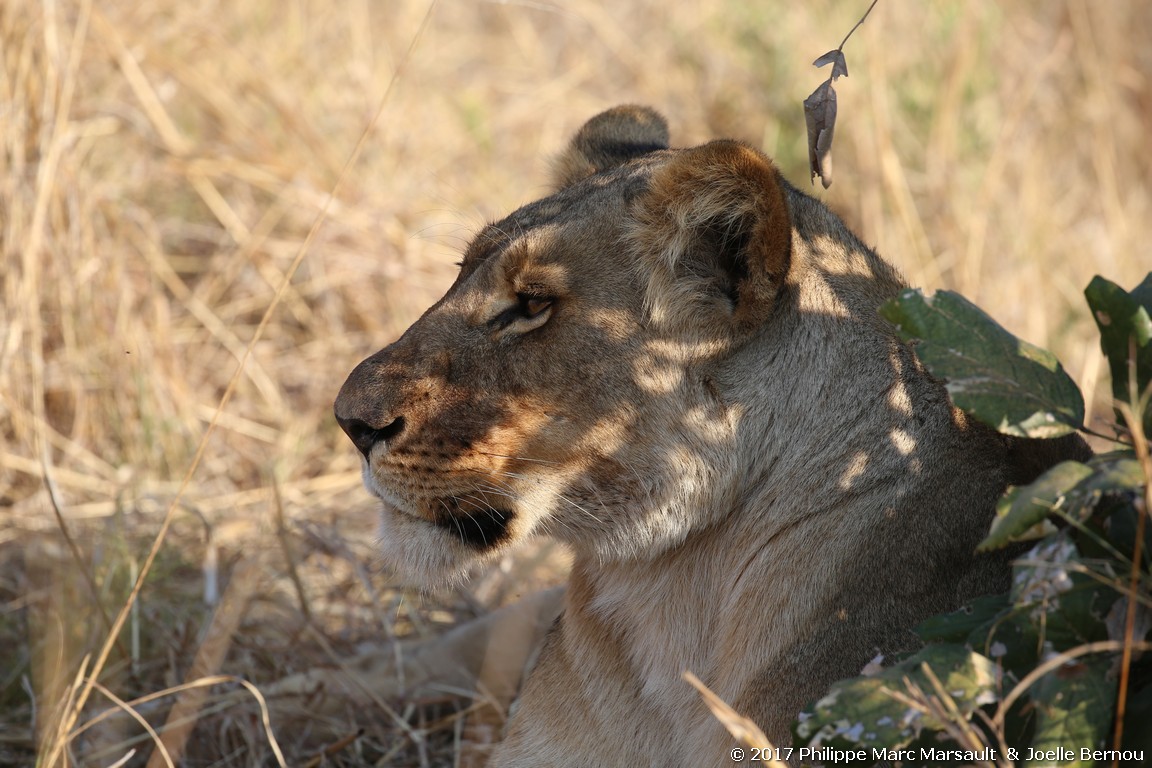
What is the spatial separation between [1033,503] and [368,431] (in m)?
1.13

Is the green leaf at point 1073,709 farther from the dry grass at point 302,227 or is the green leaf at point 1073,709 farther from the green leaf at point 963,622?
the dry grass at point 302,227

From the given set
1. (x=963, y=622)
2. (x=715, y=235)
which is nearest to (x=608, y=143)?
(x=715, y=235)

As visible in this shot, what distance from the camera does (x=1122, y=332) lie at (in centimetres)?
198

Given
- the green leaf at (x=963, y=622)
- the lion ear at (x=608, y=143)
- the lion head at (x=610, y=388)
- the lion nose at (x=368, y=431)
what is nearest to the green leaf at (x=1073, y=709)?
the green leaf at (x=963, y=622)

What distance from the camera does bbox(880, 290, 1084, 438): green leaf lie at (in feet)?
6.33

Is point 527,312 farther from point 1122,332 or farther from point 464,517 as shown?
point 1122,332

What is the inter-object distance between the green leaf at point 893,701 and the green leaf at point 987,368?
1.15ft

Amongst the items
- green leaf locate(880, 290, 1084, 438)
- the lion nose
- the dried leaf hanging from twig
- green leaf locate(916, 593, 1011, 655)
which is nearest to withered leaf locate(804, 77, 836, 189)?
the dried leaf hanging from twig

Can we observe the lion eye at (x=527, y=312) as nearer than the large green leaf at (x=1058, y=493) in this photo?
No

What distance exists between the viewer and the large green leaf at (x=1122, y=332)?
76.8 inches

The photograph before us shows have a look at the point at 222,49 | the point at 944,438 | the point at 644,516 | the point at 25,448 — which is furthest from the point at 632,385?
the point at 222,49

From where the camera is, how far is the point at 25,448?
13.9ft

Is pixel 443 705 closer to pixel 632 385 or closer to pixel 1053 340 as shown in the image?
pixel 632 385

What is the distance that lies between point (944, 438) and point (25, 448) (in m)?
3.10
